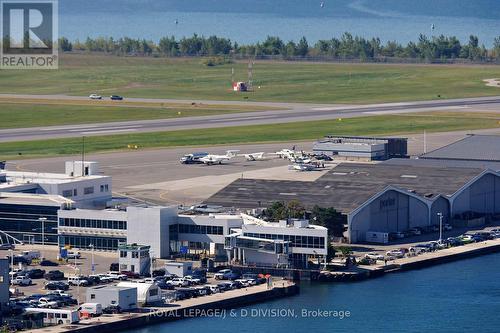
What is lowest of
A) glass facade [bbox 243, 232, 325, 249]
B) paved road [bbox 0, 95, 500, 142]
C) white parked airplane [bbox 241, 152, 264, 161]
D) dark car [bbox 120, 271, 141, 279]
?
dark car [bbox 120, 271, 141, 279]

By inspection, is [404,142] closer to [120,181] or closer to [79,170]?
[120,181]

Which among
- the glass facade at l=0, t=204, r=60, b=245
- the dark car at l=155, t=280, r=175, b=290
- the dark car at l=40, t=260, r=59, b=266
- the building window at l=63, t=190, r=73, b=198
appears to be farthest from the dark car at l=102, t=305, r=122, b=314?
the building window at l=63, t=190, r=73, b=198

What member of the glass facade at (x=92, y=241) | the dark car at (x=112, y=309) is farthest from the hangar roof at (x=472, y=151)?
the dark car at (x=112, y=309)

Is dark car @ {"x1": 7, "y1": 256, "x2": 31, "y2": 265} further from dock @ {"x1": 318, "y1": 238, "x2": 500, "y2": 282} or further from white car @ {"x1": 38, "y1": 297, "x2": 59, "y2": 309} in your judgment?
dock @ {"x1": 318, "y1": 238, "x2": 500, "y2": 282}

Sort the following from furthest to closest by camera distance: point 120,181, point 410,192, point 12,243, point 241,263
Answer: point 120,181 < point 410,192 < point 12,243 < point 241,263

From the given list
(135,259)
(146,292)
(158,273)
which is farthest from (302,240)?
(146,292)

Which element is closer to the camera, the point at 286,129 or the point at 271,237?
the point at 271,237

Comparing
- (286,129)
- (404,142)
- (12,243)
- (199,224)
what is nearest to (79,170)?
(12,243)
